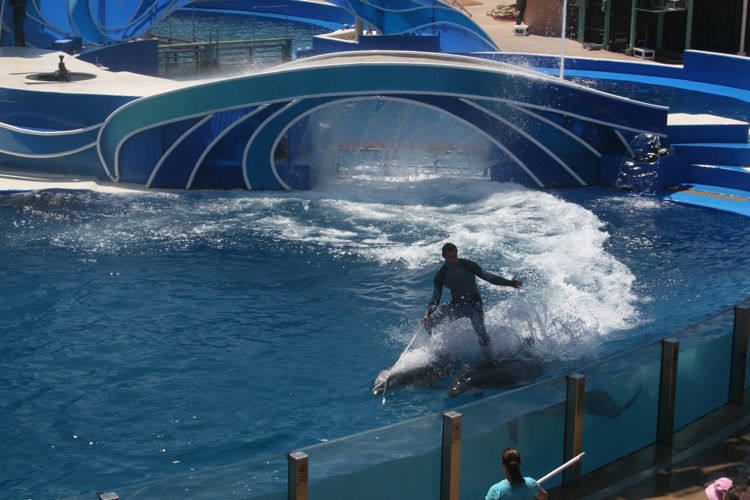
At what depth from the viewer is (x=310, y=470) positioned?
6242 mm

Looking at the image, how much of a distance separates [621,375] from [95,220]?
963 cm

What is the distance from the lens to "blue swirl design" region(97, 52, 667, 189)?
56.2 ft

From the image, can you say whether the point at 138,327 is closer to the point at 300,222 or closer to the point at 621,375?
the point at 300,222

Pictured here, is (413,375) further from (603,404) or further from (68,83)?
(68,83)

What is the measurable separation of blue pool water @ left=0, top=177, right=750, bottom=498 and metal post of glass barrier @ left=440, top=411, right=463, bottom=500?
8.64 ft

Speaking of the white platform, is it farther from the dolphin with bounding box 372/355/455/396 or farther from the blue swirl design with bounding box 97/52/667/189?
the dolphin with bounding box 372/355/455/396

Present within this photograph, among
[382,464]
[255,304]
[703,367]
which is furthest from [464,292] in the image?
[382,464]

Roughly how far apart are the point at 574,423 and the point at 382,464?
69.6 inches

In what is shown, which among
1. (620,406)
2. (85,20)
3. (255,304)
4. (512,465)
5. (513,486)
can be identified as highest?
(85,20)

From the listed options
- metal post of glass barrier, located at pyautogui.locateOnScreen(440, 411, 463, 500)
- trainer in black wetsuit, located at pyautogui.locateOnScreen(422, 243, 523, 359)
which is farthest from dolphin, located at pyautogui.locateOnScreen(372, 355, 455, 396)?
metal post of glass barrier, located at pyautogui.locateOnScreen(440, 411, 463, 500)

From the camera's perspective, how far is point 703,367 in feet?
29.3

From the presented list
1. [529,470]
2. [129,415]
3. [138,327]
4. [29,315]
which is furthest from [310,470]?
[29,315]

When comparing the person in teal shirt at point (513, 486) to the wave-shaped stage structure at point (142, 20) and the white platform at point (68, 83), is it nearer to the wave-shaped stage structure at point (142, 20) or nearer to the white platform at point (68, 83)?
the white platform at point (68, 83)

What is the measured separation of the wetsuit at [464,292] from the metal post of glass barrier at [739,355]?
2.32 meters
